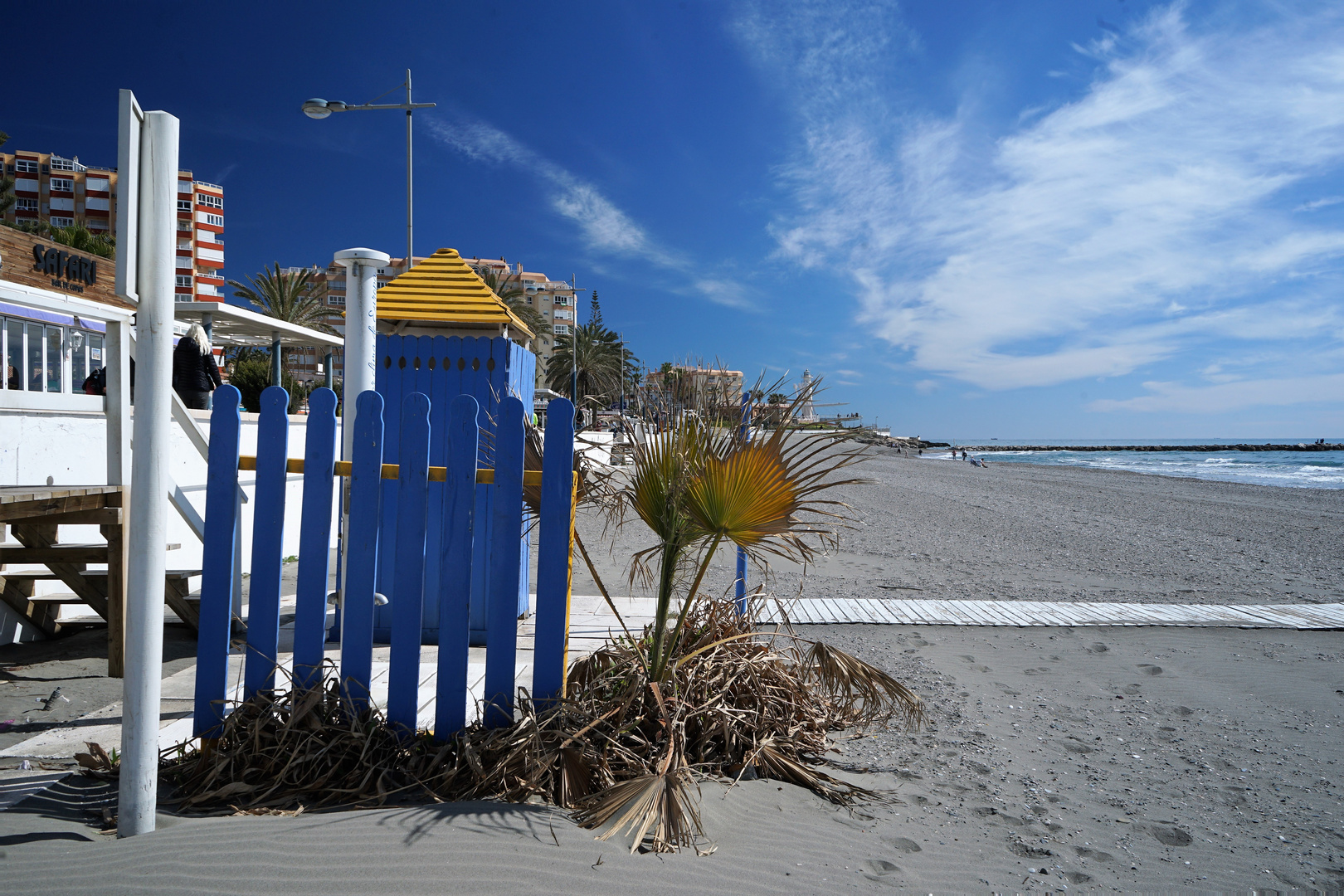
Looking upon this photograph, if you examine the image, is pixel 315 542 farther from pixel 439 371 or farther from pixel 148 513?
pixel 439 371

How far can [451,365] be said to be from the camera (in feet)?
15.9

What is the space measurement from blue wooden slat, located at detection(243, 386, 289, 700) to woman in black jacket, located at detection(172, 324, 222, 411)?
5.60 metres

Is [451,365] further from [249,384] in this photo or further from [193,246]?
[193,246]

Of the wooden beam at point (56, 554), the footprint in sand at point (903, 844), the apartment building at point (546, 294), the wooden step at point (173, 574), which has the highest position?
the apartment building at point (546, 294)

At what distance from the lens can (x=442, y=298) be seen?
5.27 m

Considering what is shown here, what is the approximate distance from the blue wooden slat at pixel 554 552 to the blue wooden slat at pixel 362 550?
27.3 inches

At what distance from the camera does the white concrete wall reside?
486 centimetres

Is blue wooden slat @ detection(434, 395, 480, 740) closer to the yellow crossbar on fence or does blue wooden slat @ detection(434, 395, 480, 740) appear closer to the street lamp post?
the yellow crossbar on fence

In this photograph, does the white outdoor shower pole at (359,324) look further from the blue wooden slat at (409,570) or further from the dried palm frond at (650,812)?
the dried palm frond at (650,812)

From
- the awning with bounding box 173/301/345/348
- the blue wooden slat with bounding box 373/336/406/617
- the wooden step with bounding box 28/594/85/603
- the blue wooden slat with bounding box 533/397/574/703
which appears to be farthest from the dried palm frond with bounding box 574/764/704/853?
the wooden step with bounding box 28/594/85/603

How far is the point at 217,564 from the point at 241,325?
18.1 ft

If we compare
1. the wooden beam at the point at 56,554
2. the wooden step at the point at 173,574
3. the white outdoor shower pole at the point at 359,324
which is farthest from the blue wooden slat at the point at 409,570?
the wooden beam at the point at 56,554

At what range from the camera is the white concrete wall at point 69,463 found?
4.86 metres

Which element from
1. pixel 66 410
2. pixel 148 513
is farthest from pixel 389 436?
pixel 66 410
